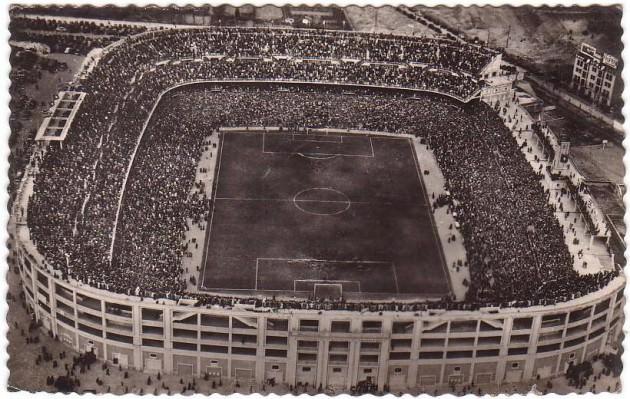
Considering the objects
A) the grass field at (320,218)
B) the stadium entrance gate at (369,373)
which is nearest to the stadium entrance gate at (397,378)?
the stadium entrance gate at (369,373)

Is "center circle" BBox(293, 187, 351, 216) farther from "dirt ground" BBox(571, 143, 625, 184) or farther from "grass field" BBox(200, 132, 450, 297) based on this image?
"dirt ground" BBox(571, 143, 625, 184)

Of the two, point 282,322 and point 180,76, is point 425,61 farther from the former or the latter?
point 282,322

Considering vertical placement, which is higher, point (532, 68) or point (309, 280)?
point (532, 68)

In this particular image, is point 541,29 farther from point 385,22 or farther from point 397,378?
point 397,378

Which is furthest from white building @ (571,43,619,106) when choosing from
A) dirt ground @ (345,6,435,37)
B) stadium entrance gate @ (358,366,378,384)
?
stadium entrance gate @ (358,366,378,384)

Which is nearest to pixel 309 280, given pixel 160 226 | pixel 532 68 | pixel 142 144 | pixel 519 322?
pixel 160 226

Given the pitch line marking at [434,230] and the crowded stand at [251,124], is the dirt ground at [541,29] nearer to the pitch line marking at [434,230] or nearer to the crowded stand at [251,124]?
the crowded stand at [251,124]
